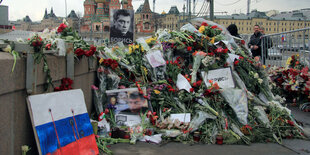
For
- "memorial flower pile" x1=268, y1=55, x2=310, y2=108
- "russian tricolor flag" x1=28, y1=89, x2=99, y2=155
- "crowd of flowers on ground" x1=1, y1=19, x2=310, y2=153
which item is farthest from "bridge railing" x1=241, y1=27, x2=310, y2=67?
"russian tricolor flag" x1=28, y1=89, x2=99, y2=155

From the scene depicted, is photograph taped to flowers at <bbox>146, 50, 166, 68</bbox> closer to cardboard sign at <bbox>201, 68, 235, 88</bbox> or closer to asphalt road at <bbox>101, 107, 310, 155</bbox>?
cardboard sign at <bbox>201, 68, 235, 88</bbox>

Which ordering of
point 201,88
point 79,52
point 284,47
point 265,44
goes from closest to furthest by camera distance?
point 79,52
point 201,88
point 284,47
point 265,44

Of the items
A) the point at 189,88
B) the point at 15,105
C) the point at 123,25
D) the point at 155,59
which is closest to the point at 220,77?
the point at 189,88

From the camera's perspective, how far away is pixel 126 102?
5.85 m

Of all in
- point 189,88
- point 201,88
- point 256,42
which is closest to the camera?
point 189,88

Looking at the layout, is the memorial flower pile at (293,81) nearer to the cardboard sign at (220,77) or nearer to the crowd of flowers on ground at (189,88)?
the crowd of flowers on ground at (189,88)

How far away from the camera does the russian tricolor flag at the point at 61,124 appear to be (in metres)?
3.64

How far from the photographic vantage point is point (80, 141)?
4.24 meters

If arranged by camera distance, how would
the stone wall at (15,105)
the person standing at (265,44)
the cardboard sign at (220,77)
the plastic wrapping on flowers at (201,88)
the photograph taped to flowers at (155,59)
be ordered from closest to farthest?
the stone wall at (15,105), the plastic wrapping on flowers at (201,88), the cardboard sign at (220,77), the photograph taped to flowers at (155,59), the person standing at (265,44)

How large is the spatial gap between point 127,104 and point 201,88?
1575 millimetres

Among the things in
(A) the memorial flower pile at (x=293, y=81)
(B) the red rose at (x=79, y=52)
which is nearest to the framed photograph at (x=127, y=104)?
(B) the red rose at (x=79, y=52)

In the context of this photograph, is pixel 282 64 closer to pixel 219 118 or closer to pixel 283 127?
pixel 283 127

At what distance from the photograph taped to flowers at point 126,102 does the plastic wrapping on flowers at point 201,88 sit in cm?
14

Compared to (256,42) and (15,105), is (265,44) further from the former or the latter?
(15,105)
